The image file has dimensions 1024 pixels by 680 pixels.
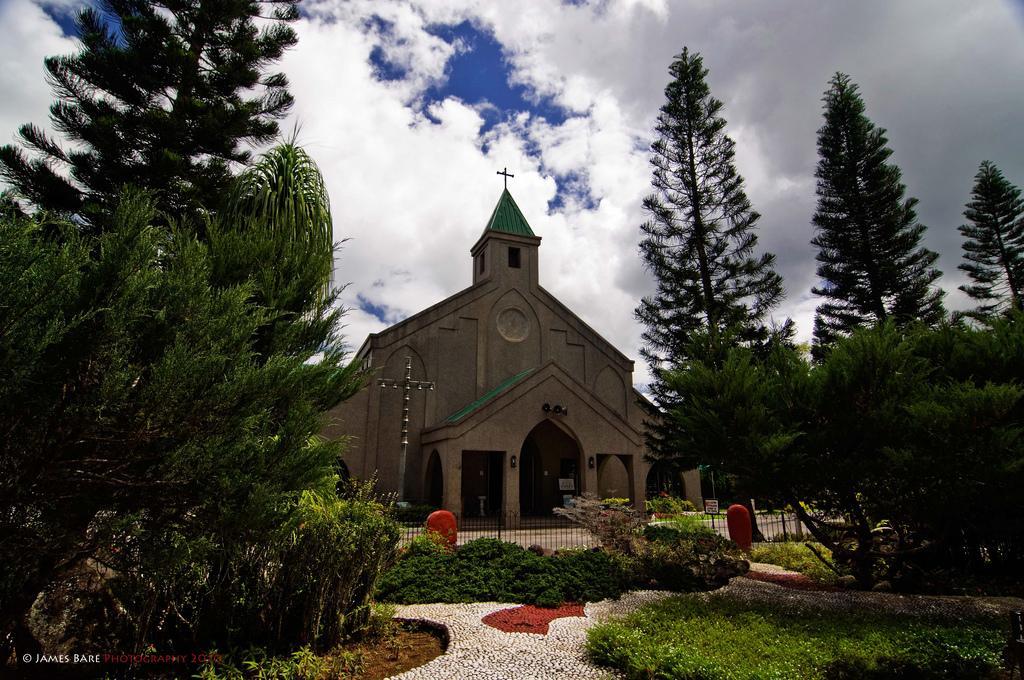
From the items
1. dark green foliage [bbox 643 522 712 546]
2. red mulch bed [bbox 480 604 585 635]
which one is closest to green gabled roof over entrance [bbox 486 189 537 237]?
dark green foliage [bbox 643 522 712 546]

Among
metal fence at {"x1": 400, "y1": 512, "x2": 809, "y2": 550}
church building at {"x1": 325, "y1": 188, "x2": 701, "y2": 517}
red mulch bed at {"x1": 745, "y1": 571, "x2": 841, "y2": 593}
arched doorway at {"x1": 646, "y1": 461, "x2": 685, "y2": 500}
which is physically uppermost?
church building at {"x1": 325, "y1": 188, "x2": 701, "y2": 517}

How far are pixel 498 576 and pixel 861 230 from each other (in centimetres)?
2225

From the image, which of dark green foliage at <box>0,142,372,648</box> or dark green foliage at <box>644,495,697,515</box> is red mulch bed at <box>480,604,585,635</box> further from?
dark green foliage at <box>644,495,697,515</box>

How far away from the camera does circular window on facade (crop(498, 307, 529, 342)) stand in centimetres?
2628

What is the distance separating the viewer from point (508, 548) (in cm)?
1058

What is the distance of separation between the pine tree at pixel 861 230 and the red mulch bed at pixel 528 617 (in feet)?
61.3

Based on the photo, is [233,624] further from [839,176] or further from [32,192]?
[839,176]

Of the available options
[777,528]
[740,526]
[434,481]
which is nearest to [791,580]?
[740,526]

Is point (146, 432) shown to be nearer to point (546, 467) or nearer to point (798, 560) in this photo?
point (798, 560)

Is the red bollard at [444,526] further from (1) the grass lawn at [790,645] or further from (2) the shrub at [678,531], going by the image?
(1) the grass lawn at [790,645]

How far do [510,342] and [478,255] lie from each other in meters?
5.80

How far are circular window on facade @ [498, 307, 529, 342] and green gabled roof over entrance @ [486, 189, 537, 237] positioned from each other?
425 centimetres

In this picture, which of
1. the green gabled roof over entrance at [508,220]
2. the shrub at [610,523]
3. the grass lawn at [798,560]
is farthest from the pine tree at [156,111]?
the green gabled roof over entrance at [508,220]

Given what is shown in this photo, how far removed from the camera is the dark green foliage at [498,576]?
331 inches
